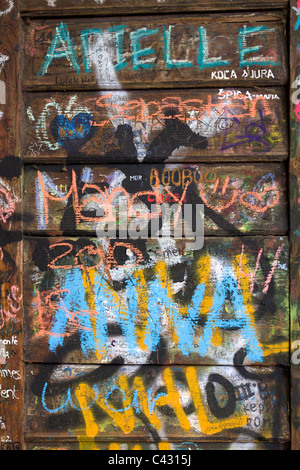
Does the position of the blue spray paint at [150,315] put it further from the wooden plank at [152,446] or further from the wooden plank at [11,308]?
the wooden plank at [152,446]

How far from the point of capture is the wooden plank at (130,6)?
4.83 feet

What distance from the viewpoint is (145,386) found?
4.96 ft

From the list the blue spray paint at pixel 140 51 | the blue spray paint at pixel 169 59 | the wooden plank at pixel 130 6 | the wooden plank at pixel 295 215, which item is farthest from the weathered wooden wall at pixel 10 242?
the wooden plank at pixel 295 215

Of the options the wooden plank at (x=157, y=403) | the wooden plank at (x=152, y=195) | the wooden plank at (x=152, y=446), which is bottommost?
the wooden plank at (x=152, y=446)

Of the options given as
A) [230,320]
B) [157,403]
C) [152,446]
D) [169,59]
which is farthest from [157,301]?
[169,59]

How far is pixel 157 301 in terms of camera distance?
1.51 m

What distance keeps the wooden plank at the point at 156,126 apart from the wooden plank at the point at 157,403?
3.14ft

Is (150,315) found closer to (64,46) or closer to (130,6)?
(64,46)

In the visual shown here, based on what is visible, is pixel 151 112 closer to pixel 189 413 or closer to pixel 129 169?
pixel 129 169

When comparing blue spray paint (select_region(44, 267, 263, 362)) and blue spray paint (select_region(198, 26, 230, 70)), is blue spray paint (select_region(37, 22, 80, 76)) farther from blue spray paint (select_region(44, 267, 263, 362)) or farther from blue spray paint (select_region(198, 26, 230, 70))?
blue spray paint (select_region(44, 267, 263, 362))

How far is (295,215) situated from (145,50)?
979 mm

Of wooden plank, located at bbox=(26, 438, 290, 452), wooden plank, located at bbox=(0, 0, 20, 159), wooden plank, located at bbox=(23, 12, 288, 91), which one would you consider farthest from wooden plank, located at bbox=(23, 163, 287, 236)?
wooden plank, located at bbox=(26, 438, 290, 452)

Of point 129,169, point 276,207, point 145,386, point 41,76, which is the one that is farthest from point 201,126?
point 145,386

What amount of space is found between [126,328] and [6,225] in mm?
712
